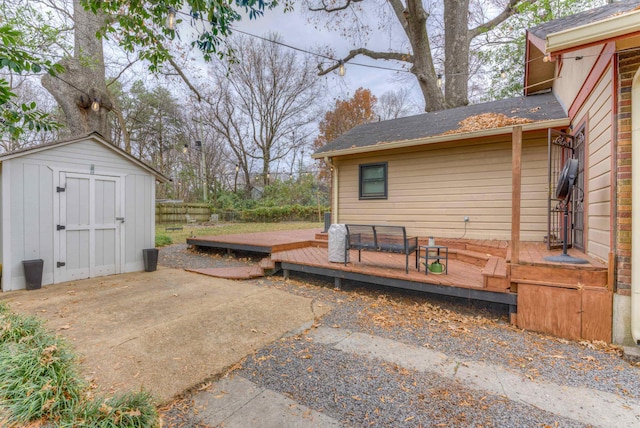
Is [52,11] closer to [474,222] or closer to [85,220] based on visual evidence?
[85,220]

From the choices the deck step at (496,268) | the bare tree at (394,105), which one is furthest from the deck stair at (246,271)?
the bare tree at (394,105)

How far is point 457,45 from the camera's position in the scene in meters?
11.4

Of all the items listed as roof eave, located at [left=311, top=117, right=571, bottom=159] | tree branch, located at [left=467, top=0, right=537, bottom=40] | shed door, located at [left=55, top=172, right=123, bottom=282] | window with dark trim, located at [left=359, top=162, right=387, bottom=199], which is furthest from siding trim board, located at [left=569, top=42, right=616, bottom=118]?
tree branch, located at [left=467, top=0, right=537, bottom=40]

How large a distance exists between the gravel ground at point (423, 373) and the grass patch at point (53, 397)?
0.79ft

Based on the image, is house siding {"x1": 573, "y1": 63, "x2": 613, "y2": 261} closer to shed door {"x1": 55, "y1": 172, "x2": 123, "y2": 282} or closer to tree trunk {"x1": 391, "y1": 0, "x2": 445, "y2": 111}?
shed door {"x1": 55, "y1": 172, "x2": 123, "y2": 282}

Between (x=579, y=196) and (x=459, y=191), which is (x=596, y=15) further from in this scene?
(x=459, y=191)

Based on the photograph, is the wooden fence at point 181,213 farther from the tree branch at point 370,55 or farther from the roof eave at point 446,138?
the roof eave at point 446,138

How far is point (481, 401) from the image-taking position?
208 cm

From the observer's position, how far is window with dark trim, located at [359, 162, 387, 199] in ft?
23.1

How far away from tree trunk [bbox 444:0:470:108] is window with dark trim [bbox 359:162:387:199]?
6.92 meters

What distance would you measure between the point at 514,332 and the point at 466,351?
2.91 feet

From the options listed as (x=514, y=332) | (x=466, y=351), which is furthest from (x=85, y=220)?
(x=514, y=332)

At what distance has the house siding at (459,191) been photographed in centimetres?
545

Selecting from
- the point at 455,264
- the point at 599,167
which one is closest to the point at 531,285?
the point at 599,167
